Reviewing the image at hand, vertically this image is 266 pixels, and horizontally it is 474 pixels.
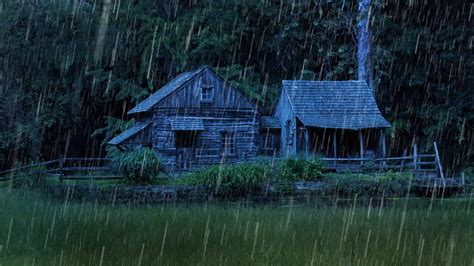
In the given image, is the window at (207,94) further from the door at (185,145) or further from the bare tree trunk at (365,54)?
the bare tree trunk at (365,54)

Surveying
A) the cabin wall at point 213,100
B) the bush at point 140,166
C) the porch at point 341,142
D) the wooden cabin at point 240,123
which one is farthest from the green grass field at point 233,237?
the cabin wall at point 213,100

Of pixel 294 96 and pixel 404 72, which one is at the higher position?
pixel 404 72

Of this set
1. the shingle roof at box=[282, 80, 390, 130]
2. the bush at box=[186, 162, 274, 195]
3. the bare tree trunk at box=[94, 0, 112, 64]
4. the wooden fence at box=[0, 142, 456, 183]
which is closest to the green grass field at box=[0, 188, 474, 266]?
the bare tree trunk at box=[94, 0, 112, 64]

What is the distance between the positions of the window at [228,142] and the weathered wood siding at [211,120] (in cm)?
22

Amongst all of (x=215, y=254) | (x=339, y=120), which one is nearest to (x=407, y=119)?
(x=339, y=120)

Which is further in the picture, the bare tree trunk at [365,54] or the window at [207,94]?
the bare tree trunk at [365,54]

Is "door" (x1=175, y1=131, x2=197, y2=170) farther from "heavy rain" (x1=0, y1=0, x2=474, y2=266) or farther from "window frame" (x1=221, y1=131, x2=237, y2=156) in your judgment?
"window frame" (x1=221, y1=131, x2=237, y2=156)

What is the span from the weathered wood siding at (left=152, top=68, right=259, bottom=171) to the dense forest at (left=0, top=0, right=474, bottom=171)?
2901 millimetres

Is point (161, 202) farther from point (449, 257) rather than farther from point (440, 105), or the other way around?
point (440, 105)

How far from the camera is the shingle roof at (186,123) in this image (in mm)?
30953

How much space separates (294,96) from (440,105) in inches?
338

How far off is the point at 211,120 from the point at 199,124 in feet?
3.82

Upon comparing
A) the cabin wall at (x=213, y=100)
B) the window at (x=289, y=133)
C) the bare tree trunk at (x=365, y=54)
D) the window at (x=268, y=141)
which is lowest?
the window at (x=268, y=141)

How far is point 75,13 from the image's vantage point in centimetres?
1297
